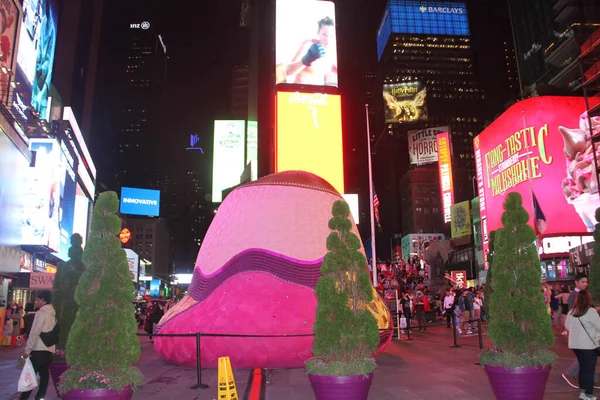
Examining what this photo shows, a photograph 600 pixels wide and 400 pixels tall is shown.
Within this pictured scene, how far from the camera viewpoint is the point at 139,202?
7112cm

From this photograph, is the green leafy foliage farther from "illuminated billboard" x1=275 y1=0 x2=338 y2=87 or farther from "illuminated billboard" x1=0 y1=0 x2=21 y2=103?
"illuminated billboard" x1=0 y1=0 x2=21 y2=103

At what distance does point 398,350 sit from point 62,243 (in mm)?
33677

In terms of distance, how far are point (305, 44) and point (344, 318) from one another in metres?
29.2

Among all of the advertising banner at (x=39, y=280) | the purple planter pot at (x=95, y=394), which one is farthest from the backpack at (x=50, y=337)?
the advertising banner at (x=39, y=280)

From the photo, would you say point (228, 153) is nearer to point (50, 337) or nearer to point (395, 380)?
point (395, 380)

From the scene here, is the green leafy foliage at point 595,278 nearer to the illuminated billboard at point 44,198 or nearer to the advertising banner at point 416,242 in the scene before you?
the illuminated billboard at point 44,198

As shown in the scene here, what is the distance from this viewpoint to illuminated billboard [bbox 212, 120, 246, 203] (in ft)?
159

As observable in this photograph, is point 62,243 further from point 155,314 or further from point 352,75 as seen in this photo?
point 352,75

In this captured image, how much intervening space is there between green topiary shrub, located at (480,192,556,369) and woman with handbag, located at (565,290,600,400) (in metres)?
0.91

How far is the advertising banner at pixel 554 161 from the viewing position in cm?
3453

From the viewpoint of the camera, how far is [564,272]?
118ft

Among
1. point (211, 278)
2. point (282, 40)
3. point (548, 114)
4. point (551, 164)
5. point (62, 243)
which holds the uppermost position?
point (282, 40)

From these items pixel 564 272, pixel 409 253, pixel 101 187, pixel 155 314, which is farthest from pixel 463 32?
pixel 155 314

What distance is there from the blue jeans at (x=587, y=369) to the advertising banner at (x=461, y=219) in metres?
54.6
